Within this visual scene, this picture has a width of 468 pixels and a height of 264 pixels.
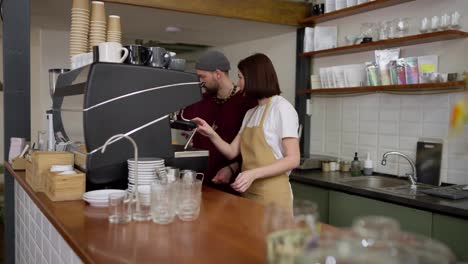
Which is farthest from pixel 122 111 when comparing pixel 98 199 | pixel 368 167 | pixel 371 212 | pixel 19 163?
pixel 368 167

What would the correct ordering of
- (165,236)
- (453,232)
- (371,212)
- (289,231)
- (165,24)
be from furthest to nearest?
(165,24) → (371,212) → (453,232) → (165,236) → (289,231)

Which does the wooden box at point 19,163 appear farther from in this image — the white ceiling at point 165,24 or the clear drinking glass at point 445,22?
the clear drinking glass at point 445,22

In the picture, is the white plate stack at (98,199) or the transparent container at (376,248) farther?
the white plate stack at (98,199)

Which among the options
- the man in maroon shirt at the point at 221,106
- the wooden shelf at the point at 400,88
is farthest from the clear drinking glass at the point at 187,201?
the wooden shelf at the point at 400,88

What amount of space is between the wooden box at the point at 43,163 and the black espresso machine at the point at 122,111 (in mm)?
60

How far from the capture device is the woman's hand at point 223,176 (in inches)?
104

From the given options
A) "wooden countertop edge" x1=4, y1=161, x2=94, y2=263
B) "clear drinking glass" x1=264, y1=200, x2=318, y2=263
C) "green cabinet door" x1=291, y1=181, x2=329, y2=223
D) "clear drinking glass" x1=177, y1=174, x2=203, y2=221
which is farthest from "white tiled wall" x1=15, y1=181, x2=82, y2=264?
"green cabinet door" x1=291, y1=181, x2=329, y2=223

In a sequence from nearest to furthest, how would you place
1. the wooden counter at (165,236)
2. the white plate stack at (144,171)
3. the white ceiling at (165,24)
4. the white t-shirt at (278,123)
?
the wooden counter at (165,236)
the white plate stack at (144,171)
the white t-shirt at (278,123)
the white ceiling at (165,24)

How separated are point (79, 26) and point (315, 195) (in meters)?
2.12

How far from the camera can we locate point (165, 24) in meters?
4.46

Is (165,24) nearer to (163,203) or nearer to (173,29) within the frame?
(173,29)

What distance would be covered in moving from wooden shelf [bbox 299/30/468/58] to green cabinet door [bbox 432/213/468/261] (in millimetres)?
1301

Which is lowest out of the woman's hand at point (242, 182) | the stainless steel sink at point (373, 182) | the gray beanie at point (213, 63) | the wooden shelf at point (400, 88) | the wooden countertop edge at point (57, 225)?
the stainless steel sink at point (373, 182)

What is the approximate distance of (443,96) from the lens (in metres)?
3.17
